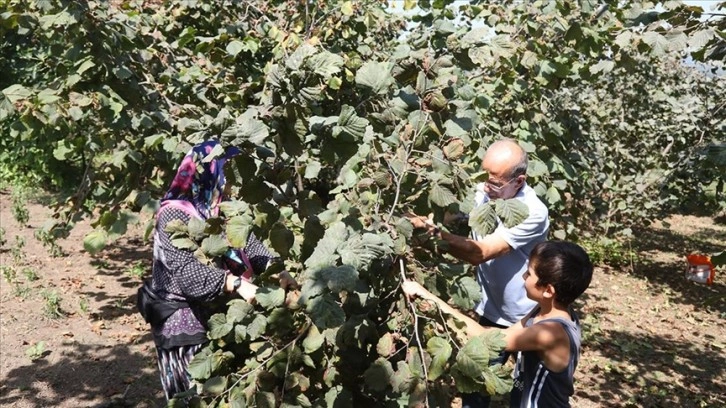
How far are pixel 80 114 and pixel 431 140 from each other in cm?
238

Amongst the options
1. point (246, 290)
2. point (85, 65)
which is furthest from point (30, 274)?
point (246, 290)

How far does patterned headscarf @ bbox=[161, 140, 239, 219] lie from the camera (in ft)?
8.71

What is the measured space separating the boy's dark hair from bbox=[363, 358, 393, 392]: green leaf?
762 millimetres

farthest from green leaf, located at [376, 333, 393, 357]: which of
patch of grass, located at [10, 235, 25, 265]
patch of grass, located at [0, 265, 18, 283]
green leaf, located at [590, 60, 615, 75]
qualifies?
patch of grass, located at [10, 235, 25, 265]

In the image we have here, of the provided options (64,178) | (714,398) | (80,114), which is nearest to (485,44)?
(80,114)

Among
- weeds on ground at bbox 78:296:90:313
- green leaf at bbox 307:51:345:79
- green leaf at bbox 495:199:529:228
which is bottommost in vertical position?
weeds on ground at bbox 78:296:90:313

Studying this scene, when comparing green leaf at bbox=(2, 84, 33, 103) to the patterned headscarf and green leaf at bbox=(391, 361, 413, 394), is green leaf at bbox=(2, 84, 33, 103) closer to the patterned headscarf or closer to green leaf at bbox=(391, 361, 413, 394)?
the patterned headscarf

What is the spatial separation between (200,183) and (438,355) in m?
1.37

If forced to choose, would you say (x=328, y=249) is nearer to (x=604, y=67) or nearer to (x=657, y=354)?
(x=604, y=67)

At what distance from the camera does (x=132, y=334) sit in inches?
227

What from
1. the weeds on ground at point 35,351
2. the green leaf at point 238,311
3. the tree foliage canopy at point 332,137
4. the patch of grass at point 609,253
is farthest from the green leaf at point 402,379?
the patch of grass at point 609,253

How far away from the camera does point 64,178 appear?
11336mm

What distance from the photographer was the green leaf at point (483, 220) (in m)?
1.92

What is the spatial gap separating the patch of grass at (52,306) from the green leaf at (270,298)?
185 inches
